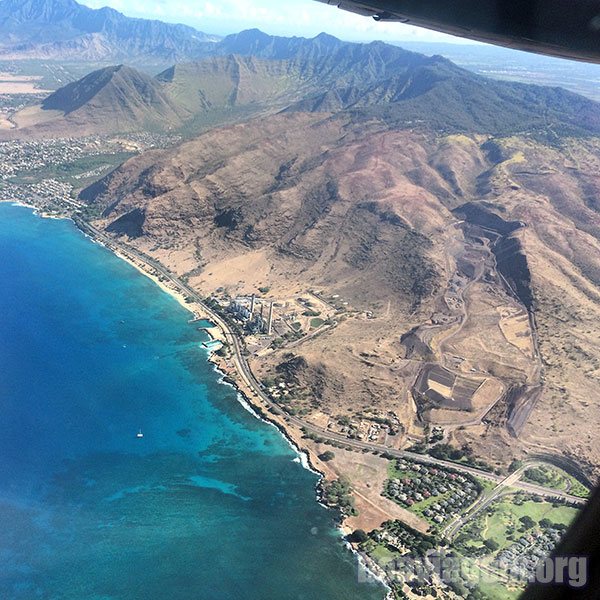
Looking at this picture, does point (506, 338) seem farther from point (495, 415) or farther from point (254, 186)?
point (254, 186)

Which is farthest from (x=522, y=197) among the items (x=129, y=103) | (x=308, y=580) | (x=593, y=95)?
(x=593, y=95)

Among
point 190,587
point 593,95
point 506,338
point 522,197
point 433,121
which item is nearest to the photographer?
point 190,587

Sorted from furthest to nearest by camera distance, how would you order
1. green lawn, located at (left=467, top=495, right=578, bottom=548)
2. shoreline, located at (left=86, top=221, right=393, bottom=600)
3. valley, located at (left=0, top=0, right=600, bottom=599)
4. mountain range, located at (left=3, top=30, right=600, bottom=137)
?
mountain range, located at (left=3, top=30, right=600, bottom=137) < valley, located at (left=0, top=0, right=600, bottom=599) < green lawn, located at (left=467, top=495, right=578, bottom=548) < shoreline, located at (left=86, top=221, right=393, bottom=600)

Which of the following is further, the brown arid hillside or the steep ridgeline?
the steep ridgeline

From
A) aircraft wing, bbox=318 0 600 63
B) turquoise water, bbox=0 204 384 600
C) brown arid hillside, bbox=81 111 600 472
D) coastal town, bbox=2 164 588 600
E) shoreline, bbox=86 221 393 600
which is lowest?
turquoise water, bbox=0 204 384 600

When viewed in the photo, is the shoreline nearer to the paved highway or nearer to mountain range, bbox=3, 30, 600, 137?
the paved highway

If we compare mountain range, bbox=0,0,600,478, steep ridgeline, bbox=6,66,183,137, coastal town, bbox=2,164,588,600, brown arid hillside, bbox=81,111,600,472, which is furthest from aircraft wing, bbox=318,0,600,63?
steep ridgeline, bbox=6,66,183,137
